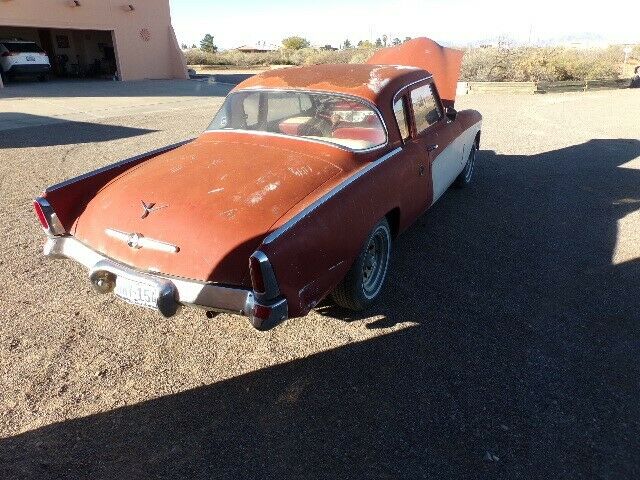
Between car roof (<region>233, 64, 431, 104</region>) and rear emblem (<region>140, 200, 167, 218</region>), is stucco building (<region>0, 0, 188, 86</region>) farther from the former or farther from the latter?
rear emblem (<region>140, 200, 167, 218</region>)

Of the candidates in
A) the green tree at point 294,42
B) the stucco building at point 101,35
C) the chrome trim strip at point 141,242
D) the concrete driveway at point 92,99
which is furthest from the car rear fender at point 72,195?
the green tree at point 294,42

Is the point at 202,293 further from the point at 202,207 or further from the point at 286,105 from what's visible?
the point at 286,105

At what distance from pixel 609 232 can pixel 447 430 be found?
356 cm

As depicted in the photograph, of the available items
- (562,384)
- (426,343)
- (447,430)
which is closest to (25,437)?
(447,430)

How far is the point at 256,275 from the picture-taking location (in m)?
2.26

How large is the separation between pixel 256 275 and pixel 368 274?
1.28 meters

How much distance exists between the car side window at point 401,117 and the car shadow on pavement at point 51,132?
7144 millimetres

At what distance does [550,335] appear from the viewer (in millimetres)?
3061

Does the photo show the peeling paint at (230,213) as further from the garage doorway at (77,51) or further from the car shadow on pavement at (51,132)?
the garage doorway at (77,51)

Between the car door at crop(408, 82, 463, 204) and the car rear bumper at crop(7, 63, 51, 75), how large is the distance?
20.4 m

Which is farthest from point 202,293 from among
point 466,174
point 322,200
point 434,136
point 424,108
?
point 466,174

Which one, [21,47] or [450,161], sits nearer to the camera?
[450,161]

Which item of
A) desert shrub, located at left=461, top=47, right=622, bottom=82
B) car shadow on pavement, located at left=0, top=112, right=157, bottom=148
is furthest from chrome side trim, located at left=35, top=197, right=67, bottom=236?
desert shrub, located at left=461, top=47, right=622, bottom=82

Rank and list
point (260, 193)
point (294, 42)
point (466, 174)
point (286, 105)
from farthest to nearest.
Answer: point (294, 42)
point (466, 174)
point (286, 105)
point (260, 193)
